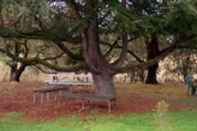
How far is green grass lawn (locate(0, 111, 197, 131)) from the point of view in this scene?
504 inches

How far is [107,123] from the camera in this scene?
1365cm

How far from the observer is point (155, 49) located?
1031 inches

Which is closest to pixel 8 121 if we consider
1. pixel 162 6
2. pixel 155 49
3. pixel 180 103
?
pixel 162 6

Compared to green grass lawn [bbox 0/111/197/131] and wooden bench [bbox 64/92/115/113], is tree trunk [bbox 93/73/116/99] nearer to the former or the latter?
wooden bench [bbox 64/92/115/113]

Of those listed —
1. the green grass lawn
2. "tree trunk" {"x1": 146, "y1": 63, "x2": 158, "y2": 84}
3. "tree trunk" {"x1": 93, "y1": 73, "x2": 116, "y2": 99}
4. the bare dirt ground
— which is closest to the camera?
the green grass lawn

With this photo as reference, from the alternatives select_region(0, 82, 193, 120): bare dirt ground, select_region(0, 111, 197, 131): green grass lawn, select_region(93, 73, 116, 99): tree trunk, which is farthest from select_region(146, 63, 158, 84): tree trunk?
select_region(0, 111, 197, 131): green grass lawn

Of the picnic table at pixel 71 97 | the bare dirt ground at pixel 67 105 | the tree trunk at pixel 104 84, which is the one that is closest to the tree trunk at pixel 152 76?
the bare dirt ground at pixel 67 105

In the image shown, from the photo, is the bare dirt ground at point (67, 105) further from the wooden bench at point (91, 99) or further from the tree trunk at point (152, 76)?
the tree trunk at point (152, 76)

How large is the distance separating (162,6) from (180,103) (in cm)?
435

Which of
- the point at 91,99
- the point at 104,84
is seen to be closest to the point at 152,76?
the point at 104,84

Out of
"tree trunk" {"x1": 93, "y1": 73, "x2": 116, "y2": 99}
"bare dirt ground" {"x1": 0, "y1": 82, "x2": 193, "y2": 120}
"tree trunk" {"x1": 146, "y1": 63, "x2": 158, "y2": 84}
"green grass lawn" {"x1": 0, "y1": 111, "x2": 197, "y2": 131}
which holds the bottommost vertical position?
"green grass lawn" {"x1": 0, "y1": 111, "x2": 197, "y2": 131}

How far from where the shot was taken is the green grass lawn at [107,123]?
42.0ft

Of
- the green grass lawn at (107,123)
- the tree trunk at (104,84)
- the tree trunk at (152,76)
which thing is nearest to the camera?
the green grass lawn at (107,123)

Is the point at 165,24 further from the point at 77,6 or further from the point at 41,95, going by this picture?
the point at 41,95
